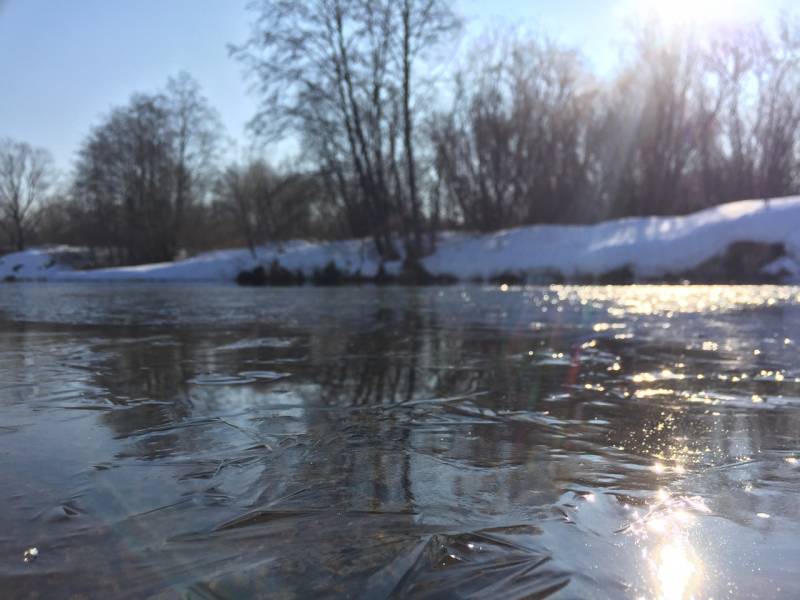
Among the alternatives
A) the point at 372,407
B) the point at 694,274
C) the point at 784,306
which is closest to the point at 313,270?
the point at 694,274

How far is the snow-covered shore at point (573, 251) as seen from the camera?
1814cm

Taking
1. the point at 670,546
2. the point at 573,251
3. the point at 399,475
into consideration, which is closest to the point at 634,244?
the point at 573,251

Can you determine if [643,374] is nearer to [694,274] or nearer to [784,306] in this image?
[784,306]

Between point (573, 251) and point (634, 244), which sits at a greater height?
point (634, 244)

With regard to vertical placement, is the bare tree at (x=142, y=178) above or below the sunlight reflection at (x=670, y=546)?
→ above

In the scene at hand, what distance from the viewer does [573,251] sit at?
2120cm

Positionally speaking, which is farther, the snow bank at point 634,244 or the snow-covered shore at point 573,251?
the snow-covered shore at point 573,251

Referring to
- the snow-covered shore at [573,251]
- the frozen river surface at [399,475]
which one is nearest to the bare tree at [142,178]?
the snow-covered shore at [573,251]

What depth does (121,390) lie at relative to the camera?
385 centimetres

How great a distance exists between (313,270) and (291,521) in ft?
76.3

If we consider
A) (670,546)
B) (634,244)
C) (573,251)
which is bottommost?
(670,546)

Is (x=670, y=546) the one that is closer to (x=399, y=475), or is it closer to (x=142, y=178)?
(x=399, y=475)

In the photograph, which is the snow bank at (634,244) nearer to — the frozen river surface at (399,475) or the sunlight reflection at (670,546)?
the frozen river surface at (399,475)

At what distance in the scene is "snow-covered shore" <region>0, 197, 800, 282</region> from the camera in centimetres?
1814
